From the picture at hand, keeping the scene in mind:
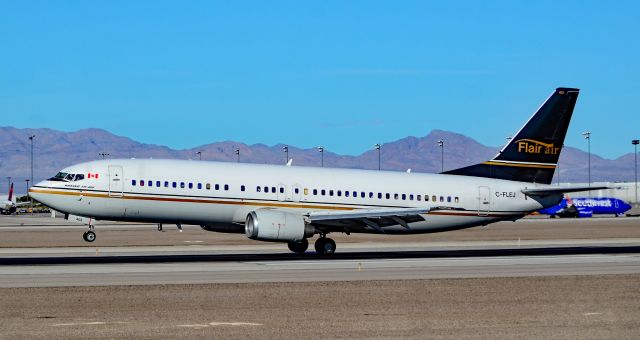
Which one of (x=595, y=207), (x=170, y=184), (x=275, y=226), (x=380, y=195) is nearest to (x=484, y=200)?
(x=380, y=195)

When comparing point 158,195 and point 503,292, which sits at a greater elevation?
point 158,195

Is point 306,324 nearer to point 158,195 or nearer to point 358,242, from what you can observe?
point 158,195

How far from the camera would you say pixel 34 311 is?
24.5 meters

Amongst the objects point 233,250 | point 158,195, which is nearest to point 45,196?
point 158,195

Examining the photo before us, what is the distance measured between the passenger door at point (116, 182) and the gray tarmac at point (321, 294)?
3041mm

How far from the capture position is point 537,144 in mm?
53562

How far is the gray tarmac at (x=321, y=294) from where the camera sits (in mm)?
21844

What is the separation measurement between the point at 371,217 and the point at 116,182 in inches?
482

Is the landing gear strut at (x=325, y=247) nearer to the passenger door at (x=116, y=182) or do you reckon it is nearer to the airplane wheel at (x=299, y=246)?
the airplane wheel at (x=299, y=246)

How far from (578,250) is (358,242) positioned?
579 inches

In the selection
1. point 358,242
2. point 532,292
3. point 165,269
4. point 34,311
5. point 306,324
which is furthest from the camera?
point 358,242

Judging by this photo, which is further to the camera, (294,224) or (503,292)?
(294,224)

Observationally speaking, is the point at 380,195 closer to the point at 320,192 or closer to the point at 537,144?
the point at 320,192

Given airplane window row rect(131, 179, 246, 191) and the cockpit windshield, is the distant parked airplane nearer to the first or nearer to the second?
airplane window row rect(131, 179, 246, 191)
